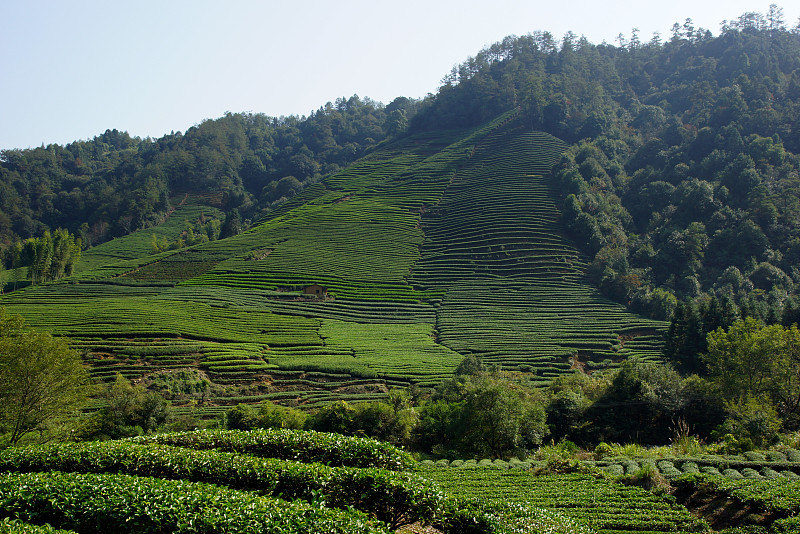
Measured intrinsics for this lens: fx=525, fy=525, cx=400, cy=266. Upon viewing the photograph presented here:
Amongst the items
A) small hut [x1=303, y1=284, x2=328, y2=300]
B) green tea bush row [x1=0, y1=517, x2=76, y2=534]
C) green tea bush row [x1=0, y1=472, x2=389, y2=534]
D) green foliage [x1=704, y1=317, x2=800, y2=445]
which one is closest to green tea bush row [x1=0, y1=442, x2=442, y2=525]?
green tea bush row [x1=0, y1=472, x2=389, y2=534]

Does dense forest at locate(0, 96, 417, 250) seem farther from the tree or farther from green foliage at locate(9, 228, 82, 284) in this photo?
the tree

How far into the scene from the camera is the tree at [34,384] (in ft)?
89.1

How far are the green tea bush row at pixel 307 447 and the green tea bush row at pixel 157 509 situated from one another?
3.17 metres

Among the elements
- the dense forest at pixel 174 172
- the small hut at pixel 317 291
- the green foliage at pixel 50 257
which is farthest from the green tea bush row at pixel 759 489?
the dense forest at pixel 174 172

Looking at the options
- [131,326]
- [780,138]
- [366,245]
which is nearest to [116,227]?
[366,245]

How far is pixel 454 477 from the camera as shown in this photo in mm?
18469

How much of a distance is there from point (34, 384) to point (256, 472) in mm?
21022

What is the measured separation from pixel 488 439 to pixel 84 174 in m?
140

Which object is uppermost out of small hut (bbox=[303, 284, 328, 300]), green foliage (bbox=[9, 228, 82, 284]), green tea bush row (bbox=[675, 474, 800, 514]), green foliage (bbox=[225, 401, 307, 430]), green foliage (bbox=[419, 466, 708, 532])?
green foliage (bbox=[9, 228, 82, 284])

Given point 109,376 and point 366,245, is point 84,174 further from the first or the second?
point 109,376

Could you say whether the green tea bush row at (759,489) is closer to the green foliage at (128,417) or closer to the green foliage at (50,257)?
the green foliage at (128,417)

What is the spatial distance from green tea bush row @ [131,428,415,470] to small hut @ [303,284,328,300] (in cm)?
4318

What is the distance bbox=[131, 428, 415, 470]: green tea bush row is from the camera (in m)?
14.9

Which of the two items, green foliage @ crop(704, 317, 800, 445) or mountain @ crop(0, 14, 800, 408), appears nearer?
green foliage @ crop(704, 317, 800, 445)
